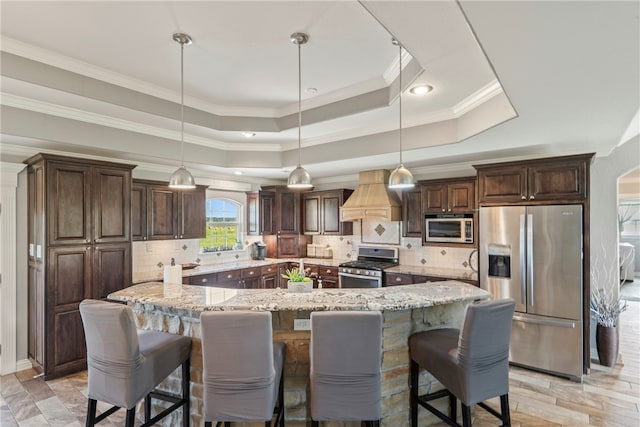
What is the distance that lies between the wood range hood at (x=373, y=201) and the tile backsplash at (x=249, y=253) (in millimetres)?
657

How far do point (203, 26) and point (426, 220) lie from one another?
13.2 ft

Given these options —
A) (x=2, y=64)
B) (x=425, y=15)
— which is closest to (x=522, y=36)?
(x=425, y=15)

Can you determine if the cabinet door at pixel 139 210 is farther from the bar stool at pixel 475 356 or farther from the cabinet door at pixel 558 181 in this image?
the cabinet door at pixel 558 181

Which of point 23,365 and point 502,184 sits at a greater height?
point 502,184

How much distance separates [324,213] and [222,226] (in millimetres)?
1912

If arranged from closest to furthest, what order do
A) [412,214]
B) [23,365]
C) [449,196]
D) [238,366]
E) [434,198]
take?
[238,366] < [23,365] < [449,196] < [434,198] < [412,214]

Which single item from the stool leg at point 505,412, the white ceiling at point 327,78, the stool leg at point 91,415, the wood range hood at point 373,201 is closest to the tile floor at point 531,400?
the stool leg at point 505,412

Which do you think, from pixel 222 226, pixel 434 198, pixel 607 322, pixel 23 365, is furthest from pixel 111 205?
pixel 607 322

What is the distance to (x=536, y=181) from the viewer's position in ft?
13.0

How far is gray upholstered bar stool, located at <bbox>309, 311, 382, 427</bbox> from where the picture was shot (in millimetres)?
2094

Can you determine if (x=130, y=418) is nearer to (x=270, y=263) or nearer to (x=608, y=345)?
(x=270, y=263)

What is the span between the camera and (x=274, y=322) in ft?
8.32

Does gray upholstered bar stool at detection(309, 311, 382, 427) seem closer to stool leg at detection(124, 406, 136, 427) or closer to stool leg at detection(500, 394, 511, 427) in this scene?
stool leg at detection(500, 394, 511, 427)

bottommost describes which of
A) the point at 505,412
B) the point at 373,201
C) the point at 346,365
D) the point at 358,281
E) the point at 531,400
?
the point at 531,400
